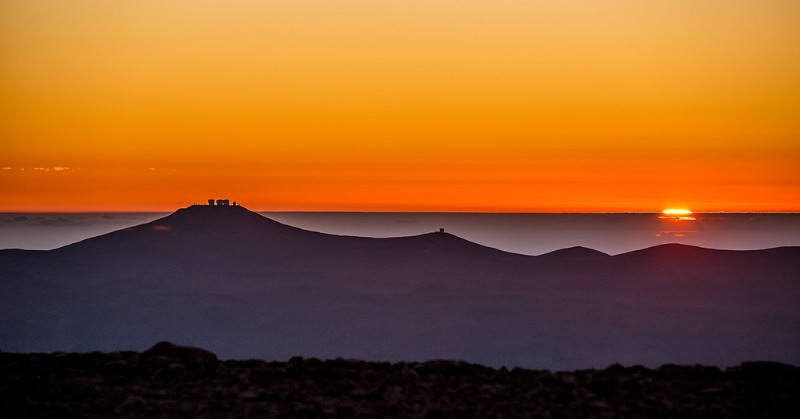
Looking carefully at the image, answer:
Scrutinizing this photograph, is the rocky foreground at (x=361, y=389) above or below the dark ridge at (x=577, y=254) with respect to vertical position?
below

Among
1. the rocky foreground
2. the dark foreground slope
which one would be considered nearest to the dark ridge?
the dark foreground slope

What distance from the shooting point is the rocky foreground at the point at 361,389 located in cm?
1459

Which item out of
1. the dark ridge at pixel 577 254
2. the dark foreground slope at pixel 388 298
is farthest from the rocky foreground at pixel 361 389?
the dark ridge at pixel 577 254

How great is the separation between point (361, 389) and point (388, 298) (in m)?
118

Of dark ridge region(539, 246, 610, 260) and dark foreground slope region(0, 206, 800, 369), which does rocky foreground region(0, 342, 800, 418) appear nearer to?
dark foreground slope region(0, 206, 800, 369)

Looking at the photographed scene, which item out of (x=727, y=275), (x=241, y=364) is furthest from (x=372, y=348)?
(x=241, y=364)

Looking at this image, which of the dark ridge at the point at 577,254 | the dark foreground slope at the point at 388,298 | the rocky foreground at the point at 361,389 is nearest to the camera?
the rocky foreground at the point at 361,389

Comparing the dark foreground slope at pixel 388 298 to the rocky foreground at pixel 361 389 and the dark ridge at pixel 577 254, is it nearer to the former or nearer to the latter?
the dark ridge at pixel 577 254

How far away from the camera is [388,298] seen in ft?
437

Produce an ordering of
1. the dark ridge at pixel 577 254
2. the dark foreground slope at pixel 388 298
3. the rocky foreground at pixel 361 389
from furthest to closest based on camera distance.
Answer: the dark ridge at pixel 577 254, the dark foreground slope at pixel 388 298, the rocky foreground at pixel 361 389

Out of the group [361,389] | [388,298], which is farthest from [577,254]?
[361,389]

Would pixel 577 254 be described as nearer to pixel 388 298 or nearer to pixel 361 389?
pixel 388 298

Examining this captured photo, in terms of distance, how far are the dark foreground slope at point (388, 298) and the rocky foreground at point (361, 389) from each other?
275 ft

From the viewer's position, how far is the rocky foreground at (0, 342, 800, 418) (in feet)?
47.9
